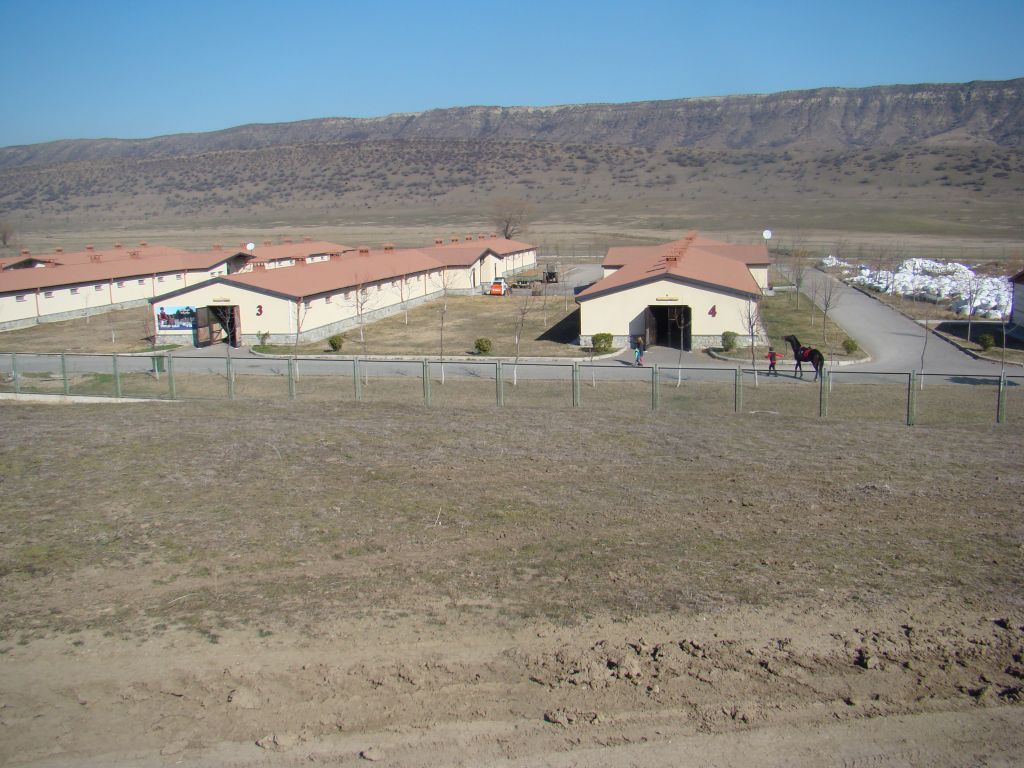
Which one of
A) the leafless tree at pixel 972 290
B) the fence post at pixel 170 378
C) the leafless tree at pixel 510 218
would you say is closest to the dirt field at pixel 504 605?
the fence post at pixel 170 378

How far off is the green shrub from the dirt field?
18.0m

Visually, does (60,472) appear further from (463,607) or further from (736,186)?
(736,186)

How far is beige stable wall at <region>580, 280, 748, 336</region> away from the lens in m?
35.1

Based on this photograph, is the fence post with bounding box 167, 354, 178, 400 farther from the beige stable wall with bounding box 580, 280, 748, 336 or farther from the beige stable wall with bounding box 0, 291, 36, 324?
the beige stable wall with bounding box 0, 291, 36, 324

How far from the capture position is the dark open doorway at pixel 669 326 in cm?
3553

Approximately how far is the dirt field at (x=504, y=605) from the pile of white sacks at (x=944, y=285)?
30.8 m

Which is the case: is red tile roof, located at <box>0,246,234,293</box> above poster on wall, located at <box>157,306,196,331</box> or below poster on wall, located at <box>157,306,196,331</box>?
above

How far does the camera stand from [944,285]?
49750mm

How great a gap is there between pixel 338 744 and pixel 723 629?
149 inches

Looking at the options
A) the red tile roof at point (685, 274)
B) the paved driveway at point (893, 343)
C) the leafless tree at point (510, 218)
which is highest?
the leafless tree at point (510, 218)

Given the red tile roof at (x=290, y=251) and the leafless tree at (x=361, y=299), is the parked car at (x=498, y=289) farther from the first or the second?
the red tile roof at (x=290, y=251)

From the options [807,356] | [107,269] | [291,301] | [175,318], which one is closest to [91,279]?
[107,269]

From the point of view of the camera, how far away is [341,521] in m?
11.9

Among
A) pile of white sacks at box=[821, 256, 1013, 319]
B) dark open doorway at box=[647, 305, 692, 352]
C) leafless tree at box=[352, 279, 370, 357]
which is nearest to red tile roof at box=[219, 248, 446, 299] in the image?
leafless tree at box=[352, 279, 370, 357]
